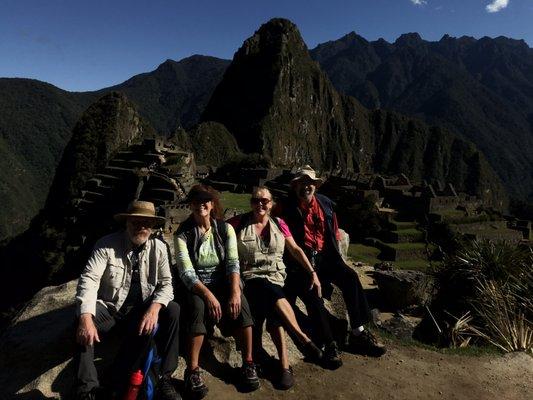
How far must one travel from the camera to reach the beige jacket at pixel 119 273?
3.96 meters

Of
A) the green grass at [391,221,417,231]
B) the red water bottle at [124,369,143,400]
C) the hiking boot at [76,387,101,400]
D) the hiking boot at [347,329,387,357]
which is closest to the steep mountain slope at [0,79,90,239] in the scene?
the green grass at [391,221,417,231]

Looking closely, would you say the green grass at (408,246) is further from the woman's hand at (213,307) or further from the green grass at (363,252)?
the woman's hand at (213,307)

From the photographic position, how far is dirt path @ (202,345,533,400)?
443cm

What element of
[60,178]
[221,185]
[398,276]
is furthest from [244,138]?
[398,276]

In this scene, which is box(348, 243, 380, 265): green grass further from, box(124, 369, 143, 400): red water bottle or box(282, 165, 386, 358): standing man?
box(124, 369, 143, 400): red water bottle

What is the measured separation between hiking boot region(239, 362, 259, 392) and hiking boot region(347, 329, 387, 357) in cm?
144

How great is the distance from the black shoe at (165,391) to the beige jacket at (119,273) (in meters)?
0.65

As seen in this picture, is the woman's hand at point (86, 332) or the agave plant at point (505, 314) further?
A: the agave plant at point (505, 314)

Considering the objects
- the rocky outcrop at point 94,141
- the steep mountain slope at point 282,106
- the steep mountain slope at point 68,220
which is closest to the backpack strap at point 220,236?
the steep mountain slope at point 68,220

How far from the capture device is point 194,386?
4074mm

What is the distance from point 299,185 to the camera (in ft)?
17.8

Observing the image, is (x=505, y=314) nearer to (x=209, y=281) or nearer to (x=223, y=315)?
(x=223, y=315)

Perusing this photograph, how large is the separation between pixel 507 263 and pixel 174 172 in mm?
38051

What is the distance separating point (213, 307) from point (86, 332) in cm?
110
